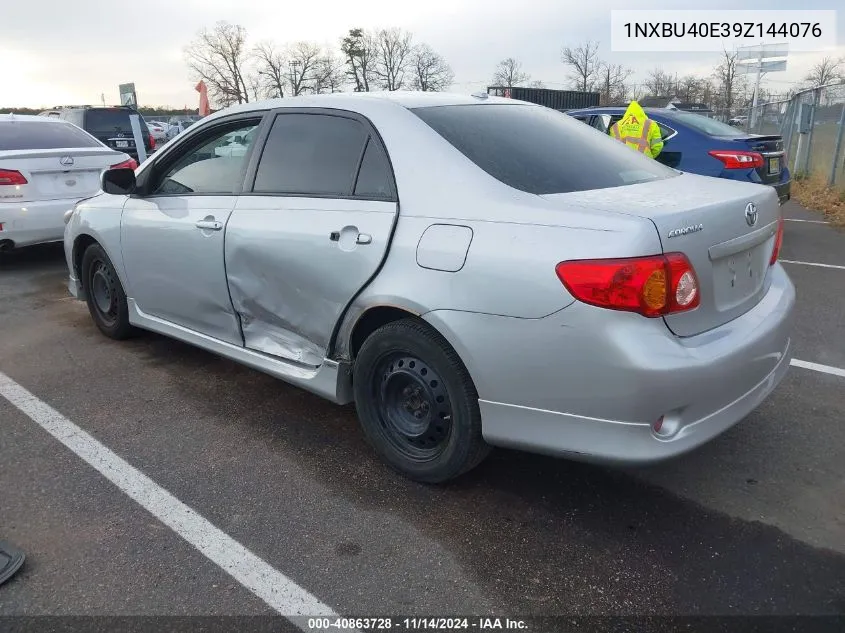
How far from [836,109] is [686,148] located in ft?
27.1

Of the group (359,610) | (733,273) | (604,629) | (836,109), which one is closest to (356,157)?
(733,273)

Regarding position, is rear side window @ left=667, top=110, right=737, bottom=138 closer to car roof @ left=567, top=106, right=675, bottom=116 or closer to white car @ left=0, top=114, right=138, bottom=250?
car roof @ left=567, top=106, right=675, bottom=116

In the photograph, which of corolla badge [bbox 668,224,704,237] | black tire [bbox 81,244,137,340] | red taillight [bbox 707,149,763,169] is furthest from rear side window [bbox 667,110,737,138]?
black tire [bbox 81,244,137,340]

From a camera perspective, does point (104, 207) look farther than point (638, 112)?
No

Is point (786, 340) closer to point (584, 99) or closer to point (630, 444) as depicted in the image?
point (630, 444)

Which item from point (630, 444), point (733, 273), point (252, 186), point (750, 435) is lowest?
point (750, 435)

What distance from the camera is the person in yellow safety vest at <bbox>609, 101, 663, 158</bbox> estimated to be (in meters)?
7.47

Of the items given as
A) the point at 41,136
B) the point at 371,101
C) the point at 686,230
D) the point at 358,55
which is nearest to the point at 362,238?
the point at 371,101

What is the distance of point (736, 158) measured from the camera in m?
7.37

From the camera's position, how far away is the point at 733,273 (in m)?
2.58

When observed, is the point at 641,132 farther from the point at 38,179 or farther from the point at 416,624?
the point at 416,624

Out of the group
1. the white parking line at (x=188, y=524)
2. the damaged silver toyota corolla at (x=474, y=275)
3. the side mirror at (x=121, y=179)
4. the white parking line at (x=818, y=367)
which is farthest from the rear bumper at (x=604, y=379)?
the side mirror at (x=121, y=179)

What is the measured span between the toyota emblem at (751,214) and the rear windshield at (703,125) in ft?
17.9

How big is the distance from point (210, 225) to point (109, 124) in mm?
12730
